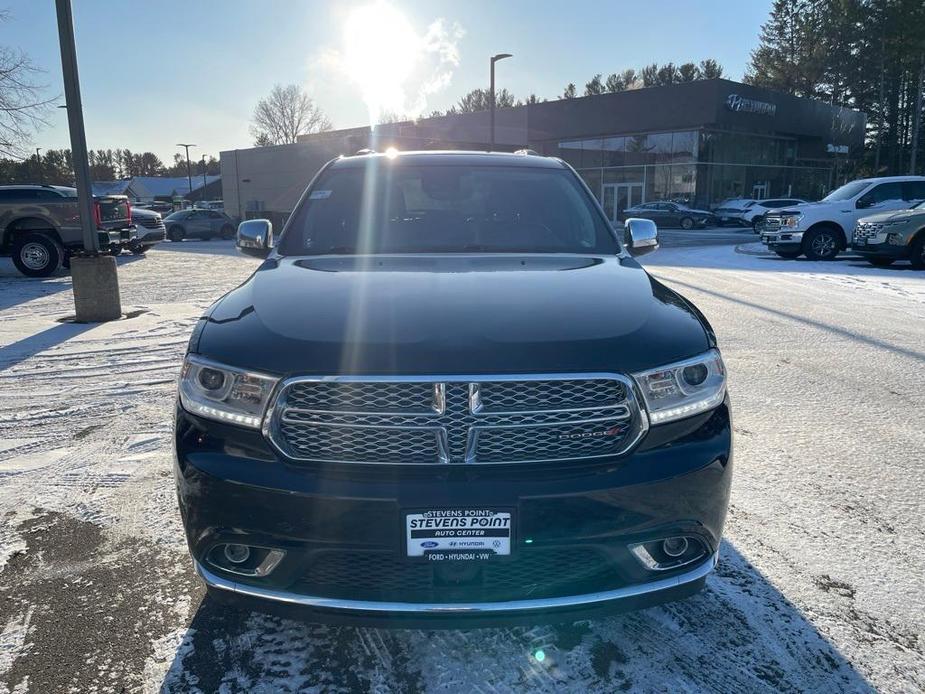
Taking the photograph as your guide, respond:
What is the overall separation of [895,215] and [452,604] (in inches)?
569

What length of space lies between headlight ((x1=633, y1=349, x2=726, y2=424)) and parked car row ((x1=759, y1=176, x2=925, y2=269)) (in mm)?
13257

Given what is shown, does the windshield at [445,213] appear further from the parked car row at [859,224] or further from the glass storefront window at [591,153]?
the glass storefront window at [591,153]

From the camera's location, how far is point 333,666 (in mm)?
2234

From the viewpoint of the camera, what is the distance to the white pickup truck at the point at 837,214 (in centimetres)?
1485

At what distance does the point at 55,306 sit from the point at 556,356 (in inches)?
388

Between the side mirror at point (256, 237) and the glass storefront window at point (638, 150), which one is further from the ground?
the glass storefront window at point (638, 150)

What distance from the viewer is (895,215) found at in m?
13.1

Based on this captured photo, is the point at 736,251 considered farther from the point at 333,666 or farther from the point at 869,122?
the point at 869,122

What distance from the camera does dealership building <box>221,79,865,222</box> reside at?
3844cm

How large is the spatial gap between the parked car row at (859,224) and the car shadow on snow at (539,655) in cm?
1313

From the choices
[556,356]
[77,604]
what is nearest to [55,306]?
[77,604]

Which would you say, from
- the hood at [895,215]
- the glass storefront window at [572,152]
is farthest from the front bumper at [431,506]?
the glass storefront window at [572,152]

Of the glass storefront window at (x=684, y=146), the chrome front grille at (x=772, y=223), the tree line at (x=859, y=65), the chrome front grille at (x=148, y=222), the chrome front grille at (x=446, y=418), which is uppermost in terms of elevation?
the tree line at (x=859, y=65)

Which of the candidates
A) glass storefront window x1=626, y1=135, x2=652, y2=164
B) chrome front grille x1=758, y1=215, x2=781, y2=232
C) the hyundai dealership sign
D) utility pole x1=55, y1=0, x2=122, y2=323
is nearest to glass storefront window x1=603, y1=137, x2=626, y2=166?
glass storefront window x1=626, y1=135, x2=652, y2=164
